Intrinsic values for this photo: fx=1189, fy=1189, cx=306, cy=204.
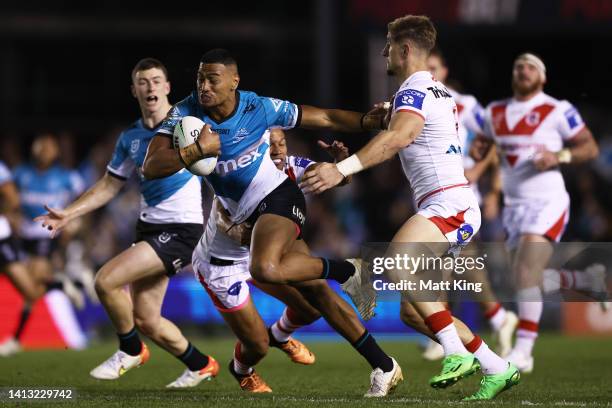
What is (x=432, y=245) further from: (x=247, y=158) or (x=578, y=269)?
(x=578, y=269)

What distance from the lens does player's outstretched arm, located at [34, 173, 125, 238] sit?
29.4 feet

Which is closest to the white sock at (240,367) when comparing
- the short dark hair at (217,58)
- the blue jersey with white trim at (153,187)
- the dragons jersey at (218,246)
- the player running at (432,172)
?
the dragons jersey at (218,246)

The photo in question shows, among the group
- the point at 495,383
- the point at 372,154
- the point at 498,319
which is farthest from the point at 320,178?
the point at 498,319

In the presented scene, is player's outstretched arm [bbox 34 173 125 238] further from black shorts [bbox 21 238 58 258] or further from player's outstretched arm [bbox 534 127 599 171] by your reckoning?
black shorts [bbox 21 238 58 258]

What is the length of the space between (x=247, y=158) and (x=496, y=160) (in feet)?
12.6

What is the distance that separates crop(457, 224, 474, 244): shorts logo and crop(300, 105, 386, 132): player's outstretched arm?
3.10 ft

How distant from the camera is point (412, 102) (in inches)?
301

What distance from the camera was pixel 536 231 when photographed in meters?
10.7

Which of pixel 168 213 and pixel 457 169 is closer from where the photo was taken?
pixel 457 169

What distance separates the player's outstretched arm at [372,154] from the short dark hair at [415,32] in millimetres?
605

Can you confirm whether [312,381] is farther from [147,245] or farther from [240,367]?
[147,245]

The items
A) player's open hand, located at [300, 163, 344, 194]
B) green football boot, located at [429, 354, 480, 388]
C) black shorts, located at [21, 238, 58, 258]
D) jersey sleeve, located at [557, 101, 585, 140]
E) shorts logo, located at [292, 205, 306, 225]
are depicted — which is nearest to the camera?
player's open hand, located at [300, 163, 344, 194]

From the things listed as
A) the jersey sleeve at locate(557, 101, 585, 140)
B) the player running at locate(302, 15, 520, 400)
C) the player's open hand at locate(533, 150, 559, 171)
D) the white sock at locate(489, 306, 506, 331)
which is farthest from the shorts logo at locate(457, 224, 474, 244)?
the white sock at locate(489, 306, 506, 331)

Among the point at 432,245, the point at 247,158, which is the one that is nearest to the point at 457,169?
the point at 432,245
